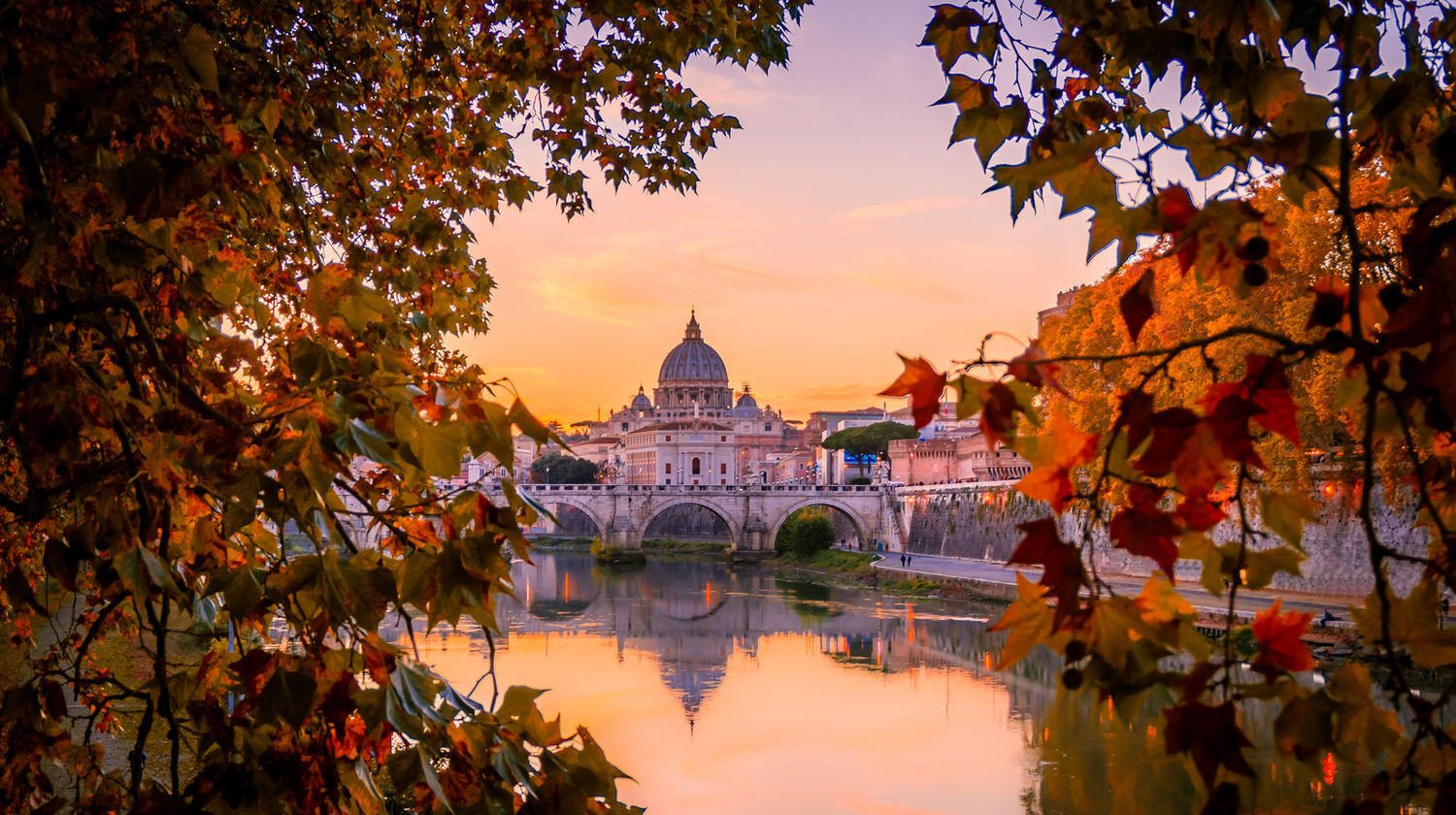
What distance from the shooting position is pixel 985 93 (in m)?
1.28

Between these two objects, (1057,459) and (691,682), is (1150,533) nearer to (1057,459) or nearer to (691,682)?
(1057,459)

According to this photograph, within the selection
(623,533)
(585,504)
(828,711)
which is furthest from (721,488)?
(828,711)

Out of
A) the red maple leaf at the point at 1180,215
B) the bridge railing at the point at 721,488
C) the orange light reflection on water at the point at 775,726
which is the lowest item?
the orange light reflection on water at the point at 775,726

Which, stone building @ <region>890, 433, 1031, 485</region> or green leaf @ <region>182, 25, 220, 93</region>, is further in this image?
stone building @ <region>890, 433, 1031, 485</region>

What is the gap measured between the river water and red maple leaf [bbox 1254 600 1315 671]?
13.5ft

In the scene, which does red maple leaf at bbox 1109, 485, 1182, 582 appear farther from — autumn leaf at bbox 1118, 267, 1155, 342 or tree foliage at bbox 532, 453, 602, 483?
tree foliage at bbox 532, 453, 602, 483

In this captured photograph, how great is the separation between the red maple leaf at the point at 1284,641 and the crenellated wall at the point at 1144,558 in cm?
198

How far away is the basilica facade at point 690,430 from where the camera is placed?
210 feet

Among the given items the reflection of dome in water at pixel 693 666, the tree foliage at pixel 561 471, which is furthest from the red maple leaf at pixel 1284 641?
the tree foliage at pixel 561 471

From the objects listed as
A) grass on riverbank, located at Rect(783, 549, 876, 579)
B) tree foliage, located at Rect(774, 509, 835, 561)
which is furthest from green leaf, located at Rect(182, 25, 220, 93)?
tree foliage, located at Rect(774, 509, 835, 561)

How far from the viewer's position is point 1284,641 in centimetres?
99

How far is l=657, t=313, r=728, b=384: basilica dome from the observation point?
8119cm

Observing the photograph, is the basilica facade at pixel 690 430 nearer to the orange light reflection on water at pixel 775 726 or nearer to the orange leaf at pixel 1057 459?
the orange light reflection on water at pixel 775 726

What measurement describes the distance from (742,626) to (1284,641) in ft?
66.6
